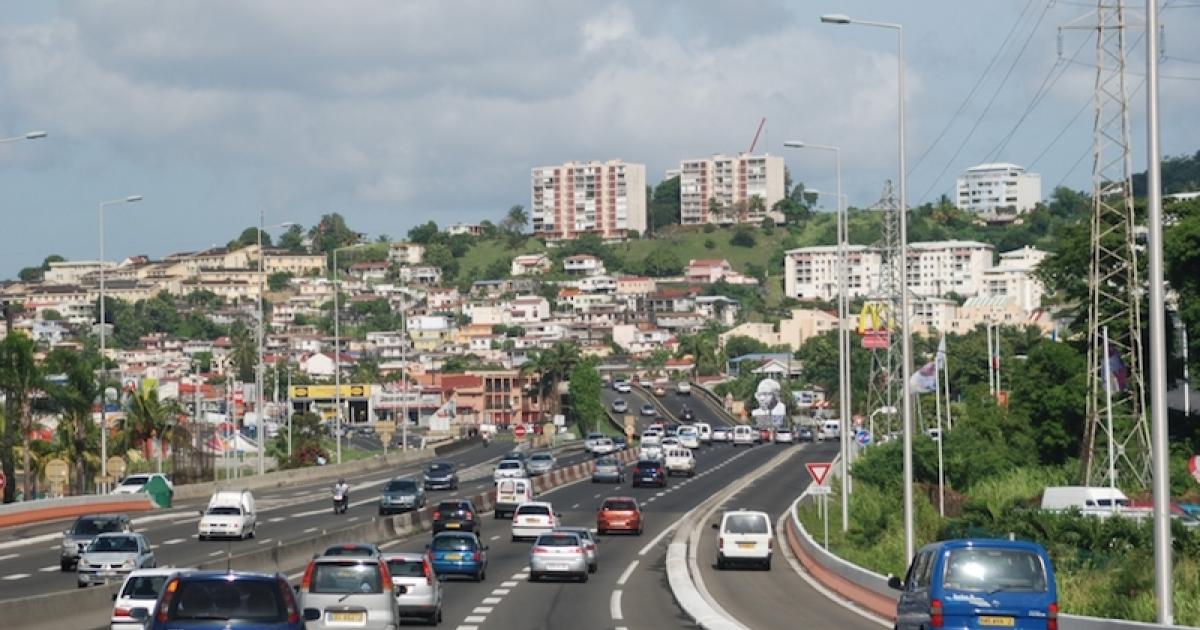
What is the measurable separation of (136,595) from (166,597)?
10607 mm

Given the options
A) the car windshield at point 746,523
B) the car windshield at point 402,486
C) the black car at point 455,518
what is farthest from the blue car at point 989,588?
the car windshield at point 402,486

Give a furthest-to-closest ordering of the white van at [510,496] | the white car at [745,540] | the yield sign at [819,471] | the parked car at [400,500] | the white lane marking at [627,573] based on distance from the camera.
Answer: the white van at [510,496] < the parked car at [400,500] < the yield sign at [819,471] < the white car at [745,540] < the white lane marking at [627,573]

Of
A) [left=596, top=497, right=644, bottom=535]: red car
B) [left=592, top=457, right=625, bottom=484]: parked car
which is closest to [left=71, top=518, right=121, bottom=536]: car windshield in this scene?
[left=596, top=497, right=644, bottom=535]: red car

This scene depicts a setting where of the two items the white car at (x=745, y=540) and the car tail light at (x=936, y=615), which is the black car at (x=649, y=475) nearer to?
the white car at (x=745, y=540)

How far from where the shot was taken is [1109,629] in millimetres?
22219

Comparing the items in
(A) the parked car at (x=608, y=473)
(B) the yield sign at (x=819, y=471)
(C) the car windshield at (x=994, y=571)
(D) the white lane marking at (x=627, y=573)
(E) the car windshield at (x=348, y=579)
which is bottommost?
(A) the parked car at (x=608, y=473)

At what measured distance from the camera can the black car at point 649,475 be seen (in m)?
91.6

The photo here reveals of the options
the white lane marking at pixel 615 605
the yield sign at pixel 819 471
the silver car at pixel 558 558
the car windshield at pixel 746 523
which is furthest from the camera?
the yield sign at pixel 819 471

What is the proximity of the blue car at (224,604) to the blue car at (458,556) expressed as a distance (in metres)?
25.2

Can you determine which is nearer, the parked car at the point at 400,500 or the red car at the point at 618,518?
the red car at the point at 618,518

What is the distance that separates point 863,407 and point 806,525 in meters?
96.0

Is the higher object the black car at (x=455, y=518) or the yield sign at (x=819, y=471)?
the yield sign at (x=819, y=471)

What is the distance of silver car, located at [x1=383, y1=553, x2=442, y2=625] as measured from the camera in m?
31.4

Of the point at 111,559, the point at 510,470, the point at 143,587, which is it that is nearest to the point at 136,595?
the point at 143,587
